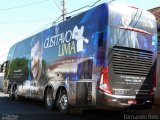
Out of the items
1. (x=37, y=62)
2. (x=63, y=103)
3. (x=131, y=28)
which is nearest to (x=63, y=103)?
(x=63, y=103)

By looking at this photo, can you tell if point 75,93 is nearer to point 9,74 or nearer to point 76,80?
point 76,80

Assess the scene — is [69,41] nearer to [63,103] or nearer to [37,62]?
[63,103]

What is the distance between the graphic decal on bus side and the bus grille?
137 cm

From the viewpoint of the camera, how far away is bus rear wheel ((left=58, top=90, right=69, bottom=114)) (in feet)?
49.0

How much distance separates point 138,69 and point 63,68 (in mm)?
3383

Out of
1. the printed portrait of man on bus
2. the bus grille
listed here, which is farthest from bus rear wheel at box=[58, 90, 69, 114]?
the bus grille

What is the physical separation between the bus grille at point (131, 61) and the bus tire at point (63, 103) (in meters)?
2.97

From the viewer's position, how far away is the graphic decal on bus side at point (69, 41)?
14125mm

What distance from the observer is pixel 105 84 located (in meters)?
12.5

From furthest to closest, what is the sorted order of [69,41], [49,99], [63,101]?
[49,99] < [63,101] < [69,41]

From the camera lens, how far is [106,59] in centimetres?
1249

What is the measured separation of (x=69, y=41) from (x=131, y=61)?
9.91ft

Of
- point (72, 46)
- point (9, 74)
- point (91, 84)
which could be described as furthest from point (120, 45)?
point (9, 74)

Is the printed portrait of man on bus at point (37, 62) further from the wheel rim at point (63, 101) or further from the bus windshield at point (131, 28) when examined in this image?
the bus windshield at point (131, 28)
